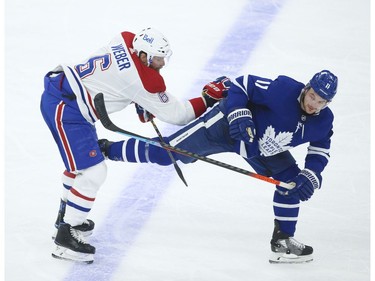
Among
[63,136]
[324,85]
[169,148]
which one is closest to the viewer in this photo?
[324,85]

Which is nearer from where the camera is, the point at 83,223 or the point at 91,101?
the point at 91,101

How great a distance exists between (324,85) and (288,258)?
3.21 feet

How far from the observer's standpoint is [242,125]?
4066mm

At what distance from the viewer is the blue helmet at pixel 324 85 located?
13.1 feet

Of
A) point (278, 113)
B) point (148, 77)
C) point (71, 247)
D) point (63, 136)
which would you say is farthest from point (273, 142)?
point (71, 247)

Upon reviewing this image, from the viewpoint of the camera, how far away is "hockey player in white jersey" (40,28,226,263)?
4.21m

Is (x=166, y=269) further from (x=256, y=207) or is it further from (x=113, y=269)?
(x=256, y=207)

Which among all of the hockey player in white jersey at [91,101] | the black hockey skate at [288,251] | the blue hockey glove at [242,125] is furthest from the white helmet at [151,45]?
the black hockey skate at [288,251]

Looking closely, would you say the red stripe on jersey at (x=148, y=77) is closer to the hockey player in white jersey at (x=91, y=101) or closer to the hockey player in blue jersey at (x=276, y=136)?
the hockey player in white jersey at (x=91, y=101)

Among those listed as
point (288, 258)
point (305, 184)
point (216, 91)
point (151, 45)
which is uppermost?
point (151, 45)

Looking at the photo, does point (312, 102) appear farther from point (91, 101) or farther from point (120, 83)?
point (91, 101)

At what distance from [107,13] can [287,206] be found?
2.87m

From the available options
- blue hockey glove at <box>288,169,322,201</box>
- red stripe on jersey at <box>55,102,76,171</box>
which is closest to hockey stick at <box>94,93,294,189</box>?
blue hockey glove at <box>288,169,322,201</box>

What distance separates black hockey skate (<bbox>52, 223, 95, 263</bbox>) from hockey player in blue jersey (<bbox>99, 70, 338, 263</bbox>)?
0.51 meters
